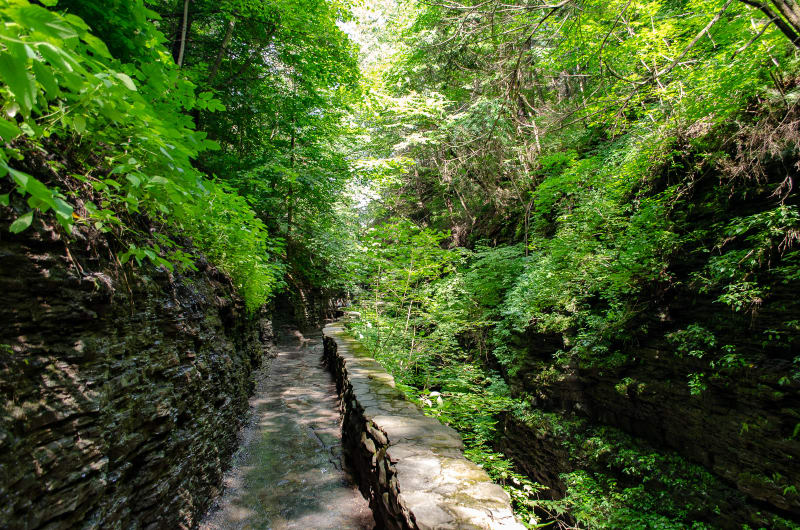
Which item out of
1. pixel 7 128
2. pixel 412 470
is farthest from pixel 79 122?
pixel 412 470

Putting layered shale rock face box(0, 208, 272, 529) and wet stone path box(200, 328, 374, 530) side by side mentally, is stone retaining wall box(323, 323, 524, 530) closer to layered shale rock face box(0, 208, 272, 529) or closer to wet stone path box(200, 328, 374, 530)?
wet stone path box(200, 328, 374, 530)

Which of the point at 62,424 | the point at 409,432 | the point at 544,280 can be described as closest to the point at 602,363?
the point at 544,280

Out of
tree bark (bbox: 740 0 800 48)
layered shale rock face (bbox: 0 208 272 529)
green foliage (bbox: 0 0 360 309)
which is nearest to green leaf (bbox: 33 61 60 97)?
green foliage (bbox: 0 0 360 309)

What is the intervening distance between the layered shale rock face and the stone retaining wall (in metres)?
1.44

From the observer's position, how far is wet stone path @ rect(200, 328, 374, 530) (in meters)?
2.91

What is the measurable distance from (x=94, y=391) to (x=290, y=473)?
2613mm

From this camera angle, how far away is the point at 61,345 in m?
1.53

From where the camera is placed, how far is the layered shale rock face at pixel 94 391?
130 cm

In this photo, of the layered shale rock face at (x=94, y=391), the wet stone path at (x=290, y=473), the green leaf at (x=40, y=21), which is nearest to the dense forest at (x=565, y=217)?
the green leaf at (x=40, y=21)

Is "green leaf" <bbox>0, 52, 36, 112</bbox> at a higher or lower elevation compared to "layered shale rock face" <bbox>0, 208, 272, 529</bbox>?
higher

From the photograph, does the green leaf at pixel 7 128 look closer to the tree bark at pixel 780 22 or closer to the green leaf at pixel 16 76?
the green leaf at pixel 16 76

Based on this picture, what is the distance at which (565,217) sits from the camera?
759 centimetres

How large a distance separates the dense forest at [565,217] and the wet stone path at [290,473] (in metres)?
1.41

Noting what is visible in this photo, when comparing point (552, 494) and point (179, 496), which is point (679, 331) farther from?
point (179, 496)
